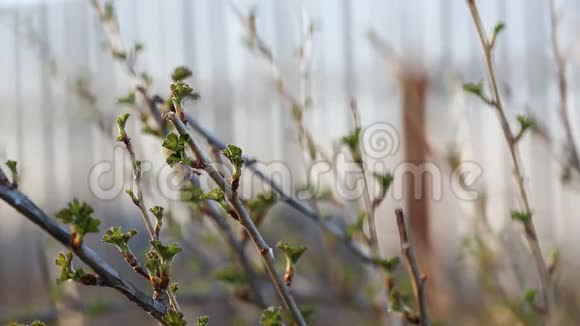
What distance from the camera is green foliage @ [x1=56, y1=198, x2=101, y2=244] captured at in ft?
1.47

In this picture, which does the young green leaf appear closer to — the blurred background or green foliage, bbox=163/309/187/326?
green foliage, bbox=163/309/187/326

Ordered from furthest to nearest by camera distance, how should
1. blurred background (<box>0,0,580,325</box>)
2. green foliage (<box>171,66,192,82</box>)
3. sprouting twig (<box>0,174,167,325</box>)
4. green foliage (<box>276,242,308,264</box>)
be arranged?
blurred background (<box>0,0,580,325</box>)
green foliage (<box>171,66,192,82</box>)
green foliage (<box>276,242,308,264</box>)
sprouting twig (<box>0,174,167,325</box>)

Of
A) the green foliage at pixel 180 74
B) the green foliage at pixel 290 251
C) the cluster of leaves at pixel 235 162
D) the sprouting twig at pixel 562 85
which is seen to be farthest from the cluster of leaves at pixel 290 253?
the sprouting twig at pixel 562 85

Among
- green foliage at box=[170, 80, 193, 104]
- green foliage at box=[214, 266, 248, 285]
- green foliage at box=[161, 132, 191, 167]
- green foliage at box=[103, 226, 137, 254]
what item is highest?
green foliage at box=[170, 80, 193, 104]

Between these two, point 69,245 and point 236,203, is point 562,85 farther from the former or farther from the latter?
point 69,245

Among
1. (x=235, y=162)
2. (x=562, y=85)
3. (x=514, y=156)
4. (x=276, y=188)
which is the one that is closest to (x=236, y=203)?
(x=235, y=162)

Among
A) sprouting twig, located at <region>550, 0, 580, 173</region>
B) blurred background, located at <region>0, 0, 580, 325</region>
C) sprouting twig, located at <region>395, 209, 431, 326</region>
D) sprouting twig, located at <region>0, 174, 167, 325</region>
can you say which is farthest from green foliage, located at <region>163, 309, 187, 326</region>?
blurred background, located at <region>0, 0, 580, 325</region>

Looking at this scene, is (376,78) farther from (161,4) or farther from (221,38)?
(161,4)

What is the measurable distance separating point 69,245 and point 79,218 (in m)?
0.02

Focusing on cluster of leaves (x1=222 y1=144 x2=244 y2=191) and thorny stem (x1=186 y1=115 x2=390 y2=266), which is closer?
cluster of leaves (x1=222 y1=144 x2=244 y2=191)

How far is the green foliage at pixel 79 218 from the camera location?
1.47ft

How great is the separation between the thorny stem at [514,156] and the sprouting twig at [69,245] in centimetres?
38

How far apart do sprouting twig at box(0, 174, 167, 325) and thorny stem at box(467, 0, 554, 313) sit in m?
0.38

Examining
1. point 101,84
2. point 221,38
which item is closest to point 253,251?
point 221,38
